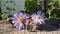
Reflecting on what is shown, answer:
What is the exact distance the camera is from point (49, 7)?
13.1 ft

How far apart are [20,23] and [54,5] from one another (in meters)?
1.22

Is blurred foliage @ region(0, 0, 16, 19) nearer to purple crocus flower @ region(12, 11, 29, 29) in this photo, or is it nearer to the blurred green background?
the blurred green background

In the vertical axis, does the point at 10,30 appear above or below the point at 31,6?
below

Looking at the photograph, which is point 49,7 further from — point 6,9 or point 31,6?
point 6,9

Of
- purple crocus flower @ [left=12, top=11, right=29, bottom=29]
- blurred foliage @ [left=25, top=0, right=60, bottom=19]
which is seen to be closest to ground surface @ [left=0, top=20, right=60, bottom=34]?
purple crocus flower @ [left=12, top=11, right=29, bottom=29]

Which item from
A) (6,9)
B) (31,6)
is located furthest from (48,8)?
(6,9)

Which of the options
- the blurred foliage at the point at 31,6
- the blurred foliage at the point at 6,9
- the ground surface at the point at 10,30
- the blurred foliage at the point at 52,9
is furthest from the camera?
the blurred foliage at the point at 31,6

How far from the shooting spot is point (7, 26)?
10.5ft

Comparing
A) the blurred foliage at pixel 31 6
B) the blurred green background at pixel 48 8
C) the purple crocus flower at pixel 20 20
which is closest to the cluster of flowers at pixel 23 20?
the purple crocus flower at pixel 20 20

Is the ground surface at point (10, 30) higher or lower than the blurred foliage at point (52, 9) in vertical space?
lower

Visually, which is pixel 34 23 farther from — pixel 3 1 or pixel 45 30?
pixel 3 1

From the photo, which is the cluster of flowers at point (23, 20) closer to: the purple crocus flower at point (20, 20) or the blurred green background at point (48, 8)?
the purple crocus flower at point (20, 20)

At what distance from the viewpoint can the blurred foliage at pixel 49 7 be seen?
366 cm

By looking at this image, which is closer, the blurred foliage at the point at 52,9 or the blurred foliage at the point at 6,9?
the blurred foliage at the point at 6,9
